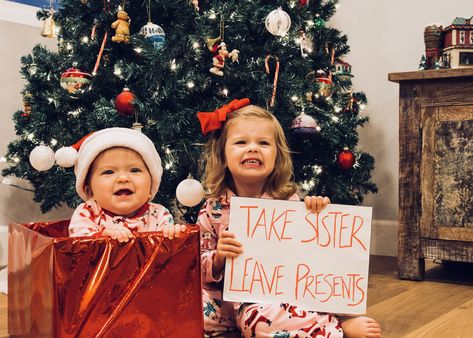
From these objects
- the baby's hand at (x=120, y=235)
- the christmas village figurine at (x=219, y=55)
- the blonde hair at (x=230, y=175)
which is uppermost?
the christmas village figurine at (x=219, y=55)

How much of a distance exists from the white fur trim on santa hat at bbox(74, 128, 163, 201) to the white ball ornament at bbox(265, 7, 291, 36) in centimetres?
68

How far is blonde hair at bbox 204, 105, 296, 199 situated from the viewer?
1387 mm

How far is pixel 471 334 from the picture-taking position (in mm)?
1268

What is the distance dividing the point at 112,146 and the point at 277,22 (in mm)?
755

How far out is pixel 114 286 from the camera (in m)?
0.98

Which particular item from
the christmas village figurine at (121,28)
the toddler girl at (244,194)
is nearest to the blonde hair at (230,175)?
the toddler girl at (244,194)

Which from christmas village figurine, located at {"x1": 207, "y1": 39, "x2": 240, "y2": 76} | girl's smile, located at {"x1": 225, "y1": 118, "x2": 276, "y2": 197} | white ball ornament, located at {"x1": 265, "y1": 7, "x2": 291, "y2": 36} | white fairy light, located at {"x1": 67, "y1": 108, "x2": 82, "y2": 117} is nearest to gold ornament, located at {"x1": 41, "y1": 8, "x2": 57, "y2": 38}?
white fairy light, located at {"x1": 67, "y1": 108, "x2": 82, "y2": 117}

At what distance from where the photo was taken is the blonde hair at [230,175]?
139 centimetres

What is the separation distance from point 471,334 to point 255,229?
0.57 m

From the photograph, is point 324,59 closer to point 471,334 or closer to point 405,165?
point 405,165

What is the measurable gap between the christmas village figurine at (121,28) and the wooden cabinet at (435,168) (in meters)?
0.93

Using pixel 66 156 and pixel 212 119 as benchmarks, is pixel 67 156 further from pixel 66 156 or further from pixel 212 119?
pixel 212 119

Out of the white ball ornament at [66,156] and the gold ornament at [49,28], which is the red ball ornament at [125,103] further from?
the gold ornament at [49,28]

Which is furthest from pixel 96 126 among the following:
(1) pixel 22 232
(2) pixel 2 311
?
(1) pixel 22 232
